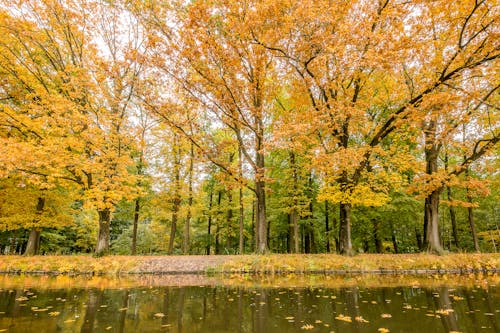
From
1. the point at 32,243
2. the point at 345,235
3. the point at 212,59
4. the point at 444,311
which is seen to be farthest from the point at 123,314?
the point at 32,243

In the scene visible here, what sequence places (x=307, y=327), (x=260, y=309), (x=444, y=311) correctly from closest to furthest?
1. (x=307, y=327)
2. (x=444, y=311)
3. (x=260, y=309)

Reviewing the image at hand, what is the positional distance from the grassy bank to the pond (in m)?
4.09

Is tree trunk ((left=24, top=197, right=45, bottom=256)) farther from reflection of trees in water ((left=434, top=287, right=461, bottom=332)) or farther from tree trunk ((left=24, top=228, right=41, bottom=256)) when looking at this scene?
reflection of trees in water ((left=434, top=287, right=461, bottom=332))

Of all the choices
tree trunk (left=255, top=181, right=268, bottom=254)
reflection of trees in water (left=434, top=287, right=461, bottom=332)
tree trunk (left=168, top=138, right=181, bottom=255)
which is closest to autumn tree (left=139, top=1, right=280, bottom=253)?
tree trunk (left=255, top=181, right=268, bottom=254)

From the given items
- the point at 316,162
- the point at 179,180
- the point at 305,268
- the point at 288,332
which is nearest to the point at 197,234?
the point at 179,180

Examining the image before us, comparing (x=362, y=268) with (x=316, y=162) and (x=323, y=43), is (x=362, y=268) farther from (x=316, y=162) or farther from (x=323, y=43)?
(x=323, y=43)

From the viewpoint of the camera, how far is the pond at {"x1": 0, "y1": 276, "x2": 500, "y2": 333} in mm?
4555

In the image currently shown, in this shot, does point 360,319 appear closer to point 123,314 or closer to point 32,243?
point 123,314

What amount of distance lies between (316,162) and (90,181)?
13.1m

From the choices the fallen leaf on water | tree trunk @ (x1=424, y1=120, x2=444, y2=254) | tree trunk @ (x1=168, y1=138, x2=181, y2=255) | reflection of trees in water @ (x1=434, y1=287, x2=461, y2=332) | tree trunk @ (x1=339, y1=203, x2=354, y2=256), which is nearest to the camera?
reflection of trees in water @ (x1=434, y1=287, x2=461, y2=332)

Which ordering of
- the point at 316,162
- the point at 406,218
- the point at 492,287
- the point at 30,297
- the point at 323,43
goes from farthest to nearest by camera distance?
1. the point at 406,218
2. the point at 316,162
3. the point at 323,43
4. the point at 492,287
5. the point at 30,297

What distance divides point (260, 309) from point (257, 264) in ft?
24.2

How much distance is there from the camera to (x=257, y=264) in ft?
42.5

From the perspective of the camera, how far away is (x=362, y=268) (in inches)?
486
